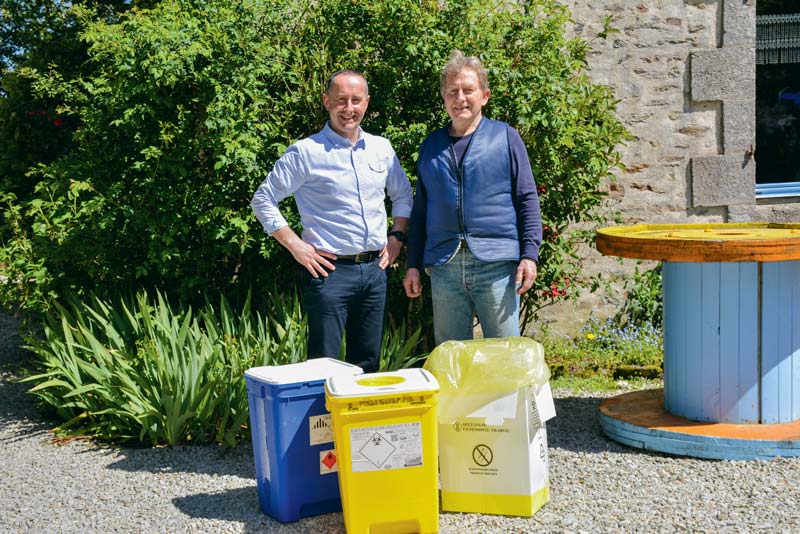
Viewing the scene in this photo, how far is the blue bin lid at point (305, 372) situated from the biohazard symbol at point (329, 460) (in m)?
0.34

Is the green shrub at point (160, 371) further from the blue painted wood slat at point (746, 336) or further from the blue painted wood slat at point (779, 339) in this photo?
the blue painted wood slat at point (779, 339)

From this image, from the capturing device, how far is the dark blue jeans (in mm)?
4070

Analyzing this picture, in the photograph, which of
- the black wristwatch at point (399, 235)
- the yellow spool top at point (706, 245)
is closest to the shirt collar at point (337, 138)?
the black wristwatch at point (399, 235)

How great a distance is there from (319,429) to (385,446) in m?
0.38

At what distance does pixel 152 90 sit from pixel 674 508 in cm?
370

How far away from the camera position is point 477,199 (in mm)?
3898

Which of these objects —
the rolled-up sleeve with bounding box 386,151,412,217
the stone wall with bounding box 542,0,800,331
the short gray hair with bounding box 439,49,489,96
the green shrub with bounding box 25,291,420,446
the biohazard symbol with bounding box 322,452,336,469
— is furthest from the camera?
the stone wall with bounding box 542,0,800,331

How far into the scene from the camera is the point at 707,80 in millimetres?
6793

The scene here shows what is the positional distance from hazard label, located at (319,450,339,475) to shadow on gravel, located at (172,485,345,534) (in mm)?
202

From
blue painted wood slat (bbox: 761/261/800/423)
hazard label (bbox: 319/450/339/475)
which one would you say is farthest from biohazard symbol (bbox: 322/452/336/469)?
blue painted wood slat (bbox: 761/261/800/423)

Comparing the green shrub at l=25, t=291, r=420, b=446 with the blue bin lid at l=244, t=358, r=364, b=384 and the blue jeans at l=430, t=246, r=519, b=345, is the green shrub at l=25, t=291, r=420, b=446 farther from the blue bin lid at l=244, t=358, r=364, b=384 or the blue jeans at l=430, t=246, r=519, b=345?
the blue jeans at l=430, t=246, r=519, b=345

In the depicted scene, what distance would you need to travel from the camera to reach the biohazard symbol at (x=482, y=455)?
3520mm

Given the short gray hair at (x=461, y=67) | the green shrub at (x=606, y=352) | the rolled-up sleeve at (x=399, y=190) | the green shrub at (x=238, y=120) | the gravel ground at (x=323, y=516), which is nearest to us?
the gravel ground at (x=323, y=516)

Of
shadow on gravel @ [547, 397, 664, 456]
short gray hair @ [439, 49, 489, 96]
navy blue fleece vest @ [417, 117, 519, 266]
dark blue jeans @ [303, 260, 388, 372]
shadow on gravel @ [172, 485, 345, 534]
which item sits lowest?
shadow on gravel @ [547, 397, 664, 456]
